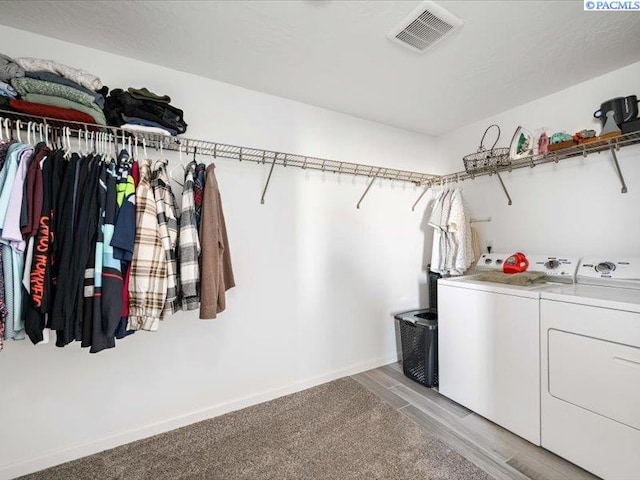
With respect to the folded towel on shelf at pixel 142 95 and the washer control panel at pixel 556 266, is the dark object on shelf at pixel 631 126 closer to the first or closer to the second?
the washer control panel at pixel 556 266

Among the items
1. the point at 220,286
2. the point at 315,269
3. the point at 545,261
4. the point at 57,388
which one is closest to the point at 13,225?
the point at 220,286

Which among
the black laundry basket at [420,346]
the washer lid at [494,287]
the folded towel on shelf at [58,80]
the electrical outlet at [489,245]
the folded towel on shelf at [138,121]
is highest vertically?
the folded towel on shelf at [58,80]

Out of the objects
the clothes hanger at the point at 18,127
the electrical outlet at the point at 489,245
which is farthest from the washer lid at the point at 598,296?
the clothes hanger at the point at 18,127

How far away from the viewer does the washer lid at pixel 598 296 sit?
1.30 metres

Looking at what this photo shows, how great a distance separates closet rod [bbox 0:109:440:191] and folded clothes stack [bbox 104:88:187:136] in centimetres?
5

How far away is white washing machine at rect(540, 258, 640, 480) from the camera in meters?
1.27

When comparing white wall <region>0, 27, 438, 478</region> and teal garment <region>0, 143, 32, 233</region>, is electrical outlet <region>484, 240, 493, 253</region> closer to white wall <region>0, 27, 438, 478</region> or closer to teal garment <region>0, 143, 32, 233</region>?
white wall <region>0, 27, 438, 478</region>

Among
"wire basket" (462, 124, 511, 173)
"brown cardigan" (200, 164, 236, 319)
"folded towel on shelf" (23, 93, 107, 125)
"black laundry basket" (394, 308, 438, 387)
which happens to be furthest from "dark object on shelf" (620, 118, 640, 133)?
"folded towel on shelf" (23, 93, 107, 125)

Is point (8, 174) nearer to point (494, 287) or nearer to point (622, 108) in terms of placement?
point (494, 287)

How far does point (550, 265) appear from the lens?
1990 mm

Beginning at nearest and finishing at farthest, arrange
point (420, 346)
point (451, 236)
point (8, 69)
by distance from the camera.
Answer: point (8, 69)
point (420, 346)
point (451, 236)

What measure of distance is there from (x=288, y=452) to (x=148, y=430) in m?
0.88

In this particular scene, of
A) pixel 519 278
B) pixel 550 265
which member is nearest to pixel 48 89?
pixel 519 278

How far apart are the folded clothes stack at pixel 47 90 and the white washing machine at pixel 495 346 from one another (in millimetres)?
2406
